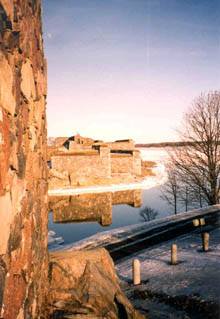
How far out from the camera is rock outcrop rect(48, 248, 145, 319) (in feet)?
10.9

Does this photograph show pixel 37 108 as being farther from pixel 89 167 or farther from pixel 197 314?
pixel 89 167

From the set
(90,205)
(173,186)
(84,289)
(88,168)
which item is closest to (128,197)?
(90,205)

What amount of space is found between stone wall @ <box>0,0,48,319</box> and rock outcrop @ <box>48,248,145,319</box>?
500mm

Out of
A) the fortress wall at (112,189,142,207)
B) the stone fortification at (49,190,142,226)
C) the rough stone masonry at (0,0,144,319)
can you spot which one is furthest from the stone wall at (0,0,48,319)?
the fortress wall at (112,189,142,207)

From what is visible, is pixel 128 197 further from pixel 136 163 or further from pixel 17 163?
pixel 17 163

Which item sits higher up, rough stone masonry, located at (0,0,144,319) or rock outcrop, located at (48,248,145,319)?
rough stone masonry, located at (0,0,144,319)

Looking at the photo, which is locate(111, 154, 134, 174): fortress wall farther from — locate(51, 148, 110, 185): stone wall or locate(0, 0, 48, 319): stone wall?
locate(0, 0, 48, 319): stone wall

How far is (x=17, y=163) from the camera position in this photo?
2.04 metres

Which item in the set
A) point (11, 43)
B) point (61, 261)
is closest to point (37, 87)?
point (11, 43)

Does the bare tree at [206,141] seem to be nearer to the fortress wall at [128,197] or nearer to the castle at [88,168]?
the fortress wall at [128,197]

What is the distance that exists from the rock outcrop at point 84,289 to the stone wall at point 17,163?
500 millimetres

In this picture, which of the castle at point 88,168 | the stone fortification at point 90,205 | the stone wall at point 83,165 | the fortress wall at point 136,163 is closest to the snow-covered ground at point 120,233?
the stone fortification at point 90,205

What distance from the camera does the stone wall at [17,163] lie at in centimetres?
171

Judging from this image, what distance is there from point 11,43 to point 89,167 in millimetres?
32171
